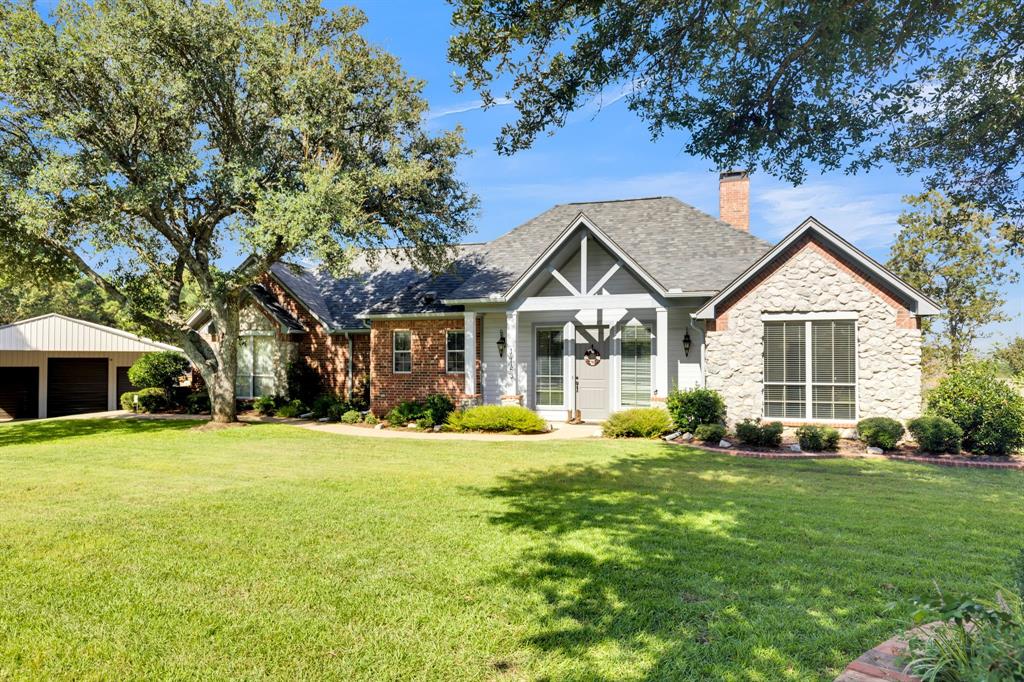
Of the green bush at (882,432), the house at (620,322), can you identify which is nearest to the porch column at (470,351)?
the house at (620,322)

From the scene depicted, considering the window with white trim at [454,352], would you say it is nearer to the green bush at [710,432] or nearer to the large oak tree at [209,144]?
the large oak tree at [209,144]

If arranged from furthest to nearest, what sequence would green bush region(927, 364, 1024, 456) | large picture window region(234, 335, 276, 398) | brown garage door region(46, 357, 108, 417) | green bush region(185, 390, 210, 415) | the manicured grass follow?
brown garage door region(46, 357, 108, 417) → large picture window region(234, 335, 276, 398) → green bush region(185, 390, 210, 415) → green bush region(927, 364, 1024, 456) → the manicured grass

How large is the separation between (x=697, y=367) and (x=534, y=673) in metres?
12.7

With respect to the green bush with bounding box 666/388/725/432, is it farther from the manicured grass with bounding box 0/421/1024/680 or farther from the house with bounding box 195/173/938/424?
the manicured grass with bounding box 0/421/1024/680

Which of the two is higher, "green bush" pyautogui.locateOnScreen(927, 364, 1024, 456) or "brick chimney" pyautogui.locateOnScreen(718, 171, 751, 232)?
"brick chimney" pyautogui.locateOnScreen(718, 171, 751, 232)

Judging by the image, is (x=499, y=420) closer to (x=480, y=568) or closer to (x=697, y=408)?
(x=697, y=408)

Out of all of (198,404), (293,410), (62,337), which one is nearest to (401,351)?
(293,410)

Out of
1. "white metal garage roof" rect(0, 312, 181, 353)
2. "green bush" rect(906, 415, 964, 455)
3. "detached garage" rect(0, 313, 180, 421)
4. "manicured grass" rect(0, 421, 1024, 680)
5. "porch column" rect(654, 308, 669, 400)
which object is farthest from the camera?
"detached garage" rect(0, 313, 180, 421)

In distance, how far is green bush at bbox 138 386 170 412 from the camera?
20.8 meters

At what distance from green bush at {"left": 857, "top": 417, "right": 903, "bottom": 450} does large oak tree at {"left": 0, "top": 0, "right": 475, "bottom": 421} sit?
11902 millimetres

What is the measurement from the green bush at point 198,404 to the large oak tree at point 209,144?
12.7ft

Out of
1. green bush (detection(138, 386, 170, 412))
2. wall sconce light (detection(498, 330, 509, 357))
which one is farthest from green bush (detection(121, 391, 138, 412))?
wall sconce light (detection(498, 330, 509, 357))

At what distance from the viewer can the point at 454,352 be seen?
18031 mm

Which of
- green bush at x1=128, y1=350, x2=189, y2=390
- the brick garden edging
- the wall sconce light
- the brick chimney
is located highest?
the brick chimney
